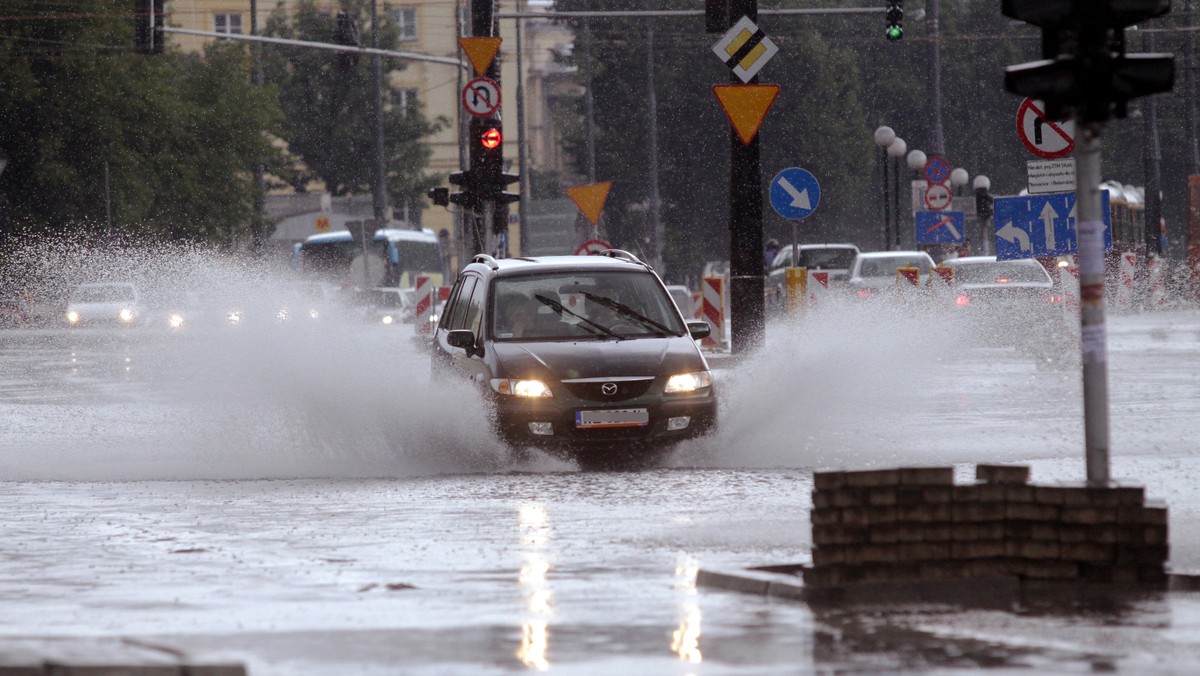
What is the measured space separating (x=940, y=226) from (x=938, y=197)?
0.53 m

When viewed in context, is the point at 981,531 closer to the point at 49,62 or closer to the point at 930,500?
the point at 930,500

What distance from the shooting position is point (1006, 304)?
30516 mm

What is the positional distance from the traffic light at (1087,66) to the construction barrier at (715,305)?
17893 millimetres

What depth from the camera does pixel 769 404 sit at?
17.0 meters

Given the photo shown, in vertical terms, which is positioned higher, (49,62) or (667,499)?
(49,62)

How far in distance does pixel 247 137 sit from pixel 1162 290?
25937 mm

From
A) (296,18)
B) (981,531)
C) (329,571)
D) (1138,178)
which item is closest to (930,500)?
(981,531)

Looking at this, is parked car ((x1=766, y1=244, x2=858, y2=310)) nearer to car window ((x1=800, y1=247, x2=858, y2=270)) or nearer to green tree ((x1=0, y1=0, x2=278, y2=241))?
car window ((x1=800, y1=247, x2=858, y2=270))

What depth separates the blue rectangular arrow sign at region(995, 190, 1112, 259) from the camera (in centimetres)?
1902

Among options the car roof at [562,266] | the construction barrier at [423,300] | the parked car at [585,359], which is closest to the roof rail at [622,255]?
the car roof at [562,266]

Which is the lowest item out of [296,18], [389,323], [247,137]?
[389,323]

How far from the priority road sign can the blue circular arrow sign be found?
3.68 meters

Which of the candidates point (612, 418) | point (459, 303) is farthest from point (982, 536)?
point (459, 303)

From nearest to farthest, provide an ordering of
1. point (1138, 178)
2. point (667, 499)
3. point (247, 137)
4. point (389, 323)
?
point (667, 499), point (389, 323), point (247, 137), point (1138, 178)
